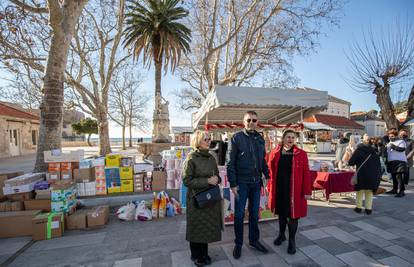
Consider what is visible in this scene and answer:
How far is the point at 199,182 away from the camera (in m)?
2.53

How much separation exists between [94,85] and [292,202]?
45.7ft

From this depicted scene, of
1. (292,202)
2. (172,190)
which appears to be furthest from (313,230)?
(172,190)

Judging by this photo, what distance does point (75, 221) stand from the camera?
3.93 metres

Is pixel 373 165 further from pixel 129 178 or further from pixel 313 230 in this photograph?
pixel 129 178

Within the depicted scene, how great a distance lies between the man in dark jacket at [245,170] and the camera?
286 centimetres

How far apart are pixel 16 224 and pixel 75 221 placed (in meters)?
0.90

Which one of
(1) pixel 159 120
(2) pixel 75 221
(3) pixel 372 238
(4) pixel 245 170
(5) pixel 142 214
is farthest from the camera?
(1) pixel 159 120

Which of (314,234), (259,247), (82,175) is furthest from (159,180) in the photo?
(314,234)

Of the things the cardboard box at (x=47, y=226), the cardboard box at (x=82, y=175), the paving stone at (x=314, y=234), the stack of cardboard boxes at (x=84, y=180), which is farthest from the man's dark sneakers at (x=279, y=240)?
the cardboard box at (x=82, y=175)

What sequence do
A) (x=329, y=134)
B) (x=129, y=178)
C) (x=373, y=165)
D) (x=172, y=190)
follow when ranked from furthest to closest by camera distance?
(x=329, y=134)
(x=172, y=190)
(x=129, y=178)
(x=373, y=165)

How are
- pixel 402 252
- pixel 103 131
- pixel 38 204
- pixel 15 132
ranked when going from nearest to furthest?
pixel 402 252, pixel 38 204, pixel 103 131, pixel 15 132

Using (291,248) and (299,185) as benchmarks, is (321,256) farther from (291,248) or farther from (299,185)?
(299,185)

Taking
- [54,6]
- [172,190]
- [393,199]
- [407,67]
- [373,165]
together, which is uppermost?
[54,6]

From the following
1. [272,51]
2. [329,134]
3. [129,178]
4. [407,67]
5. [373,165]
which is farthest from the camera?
[329,134]
